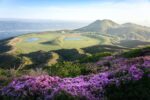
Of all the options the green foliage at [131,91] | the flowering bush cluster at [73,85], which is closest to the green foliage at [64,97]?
the flowering bush cluster at [73,85]

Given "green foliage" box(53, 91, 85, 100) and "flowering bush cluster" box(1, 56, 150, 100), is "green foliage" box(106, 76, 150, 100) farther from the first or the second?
"green foliage" box(53, 91, 85, 100)

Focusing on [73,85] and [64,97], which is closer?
[64,97]

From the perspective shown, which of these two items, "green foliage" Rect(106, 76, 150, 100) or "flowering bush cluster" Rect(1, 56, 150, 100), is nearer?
"green foliage" Rect(106, 76, 150, 100)

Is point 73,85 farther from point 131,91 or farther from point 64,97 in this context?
point 131,91

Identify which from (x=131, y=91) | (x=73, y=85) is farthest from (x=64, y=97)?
(x=131, y=91)

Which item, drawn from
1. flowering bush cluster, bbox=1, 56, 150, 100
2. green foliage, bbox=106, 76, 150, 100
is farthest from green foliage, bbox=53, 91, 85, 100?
green foliage, bbox=106, 76, 150, 100

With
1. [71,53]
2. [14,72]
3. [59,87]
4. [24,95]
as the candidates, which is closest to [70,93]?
[59,87]

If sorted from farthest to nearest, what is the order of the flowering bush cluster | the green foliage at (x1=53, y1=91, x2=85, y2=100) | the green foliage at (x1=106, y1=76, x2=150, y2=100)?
the flowering bush cluster < the green foliage at (x1=106, y1=76, x2=150, y2=100) < the green foliage at (x1=53, y1=91, x2=85, y2=100)

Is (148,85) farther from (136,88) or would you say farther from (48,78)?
(48,78)

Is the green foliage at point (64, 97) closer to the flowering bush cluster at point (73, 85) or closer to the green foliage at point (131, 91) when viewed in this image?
the flowering bush cluster at point (73, 85)
